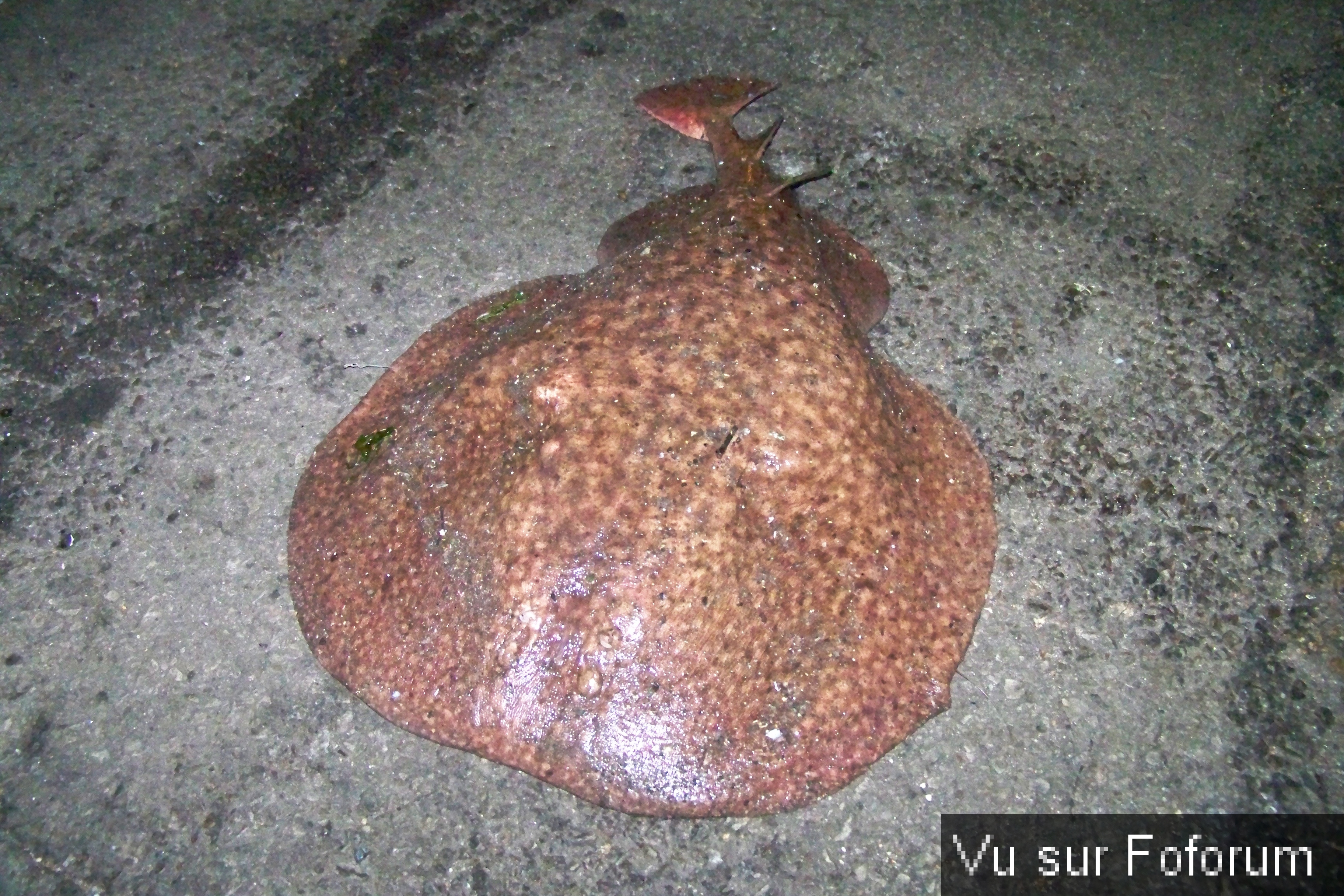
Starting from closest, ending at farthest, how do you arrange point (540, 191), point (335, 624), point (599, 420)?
1. point (599, 420)
2. point (335, 624)
3. point (540, 191)

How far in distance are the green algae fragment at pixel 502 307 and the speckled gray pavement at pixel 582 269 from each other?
50 cm

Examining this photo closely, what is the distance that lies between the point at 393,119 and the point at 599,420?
272 cm

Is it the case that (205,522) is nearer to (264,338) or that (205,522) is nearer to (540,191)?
(264,338)

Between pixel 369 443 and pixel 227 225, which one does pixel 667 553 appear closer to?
pixel 369 443

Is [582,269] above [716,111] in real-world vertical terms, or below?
below

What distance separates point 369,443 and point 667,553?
1.20m

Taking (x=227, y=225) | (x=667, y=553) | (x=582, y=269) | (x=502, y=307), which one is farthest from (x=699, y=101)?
(x=667, y=553)

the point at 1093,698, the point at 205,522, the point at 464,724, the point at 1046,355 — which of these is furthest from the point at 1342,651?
the point at 205,522

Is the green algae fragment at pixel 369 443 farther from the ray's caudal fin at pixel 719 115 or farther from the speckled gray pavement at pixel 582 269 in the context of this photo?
the ray's caudal fin at pixel 719 115

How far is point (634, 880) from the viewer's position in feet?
8.84

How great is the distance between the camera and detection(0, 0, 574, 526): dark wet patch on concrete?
3.60m

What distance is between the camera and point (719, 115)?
391 cm

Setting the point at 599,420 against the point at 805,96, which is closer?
the point at 599,420

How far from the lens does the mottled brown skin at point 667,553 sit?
2.17m
